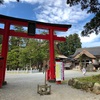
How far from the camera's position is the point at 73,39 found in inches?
2126

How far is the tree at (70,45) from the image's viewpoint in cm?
5238

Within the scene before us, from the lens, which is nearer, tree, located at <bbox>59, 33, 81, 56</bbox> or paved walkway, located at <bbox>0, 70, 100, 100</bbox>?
paved walkway, located at <bbox>0, 70, 100, 100</bbox>

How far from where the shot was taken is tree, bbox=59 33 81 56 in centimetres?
5238

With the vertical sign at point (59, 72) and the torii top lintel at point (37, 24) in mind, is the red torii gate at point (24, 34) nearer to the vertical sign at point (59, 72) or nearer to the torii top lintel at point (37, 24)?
the torii top lintel at point (37, 24)

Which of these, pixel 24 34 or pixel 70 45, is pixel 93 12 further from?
pixel 70 45

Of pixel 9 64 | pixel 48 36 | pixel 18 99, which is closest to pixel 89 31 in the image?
pixel 48 36

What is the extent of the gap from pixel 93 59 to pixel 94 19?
1065 inches

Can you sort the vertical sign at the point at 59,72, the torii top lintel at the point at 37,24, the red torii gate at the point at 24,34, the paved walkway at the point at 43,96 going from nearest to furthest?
the paved walkway at the point at 43,96 < the red torii gate at the point at 24,34 < the torii top lintel at the point at 37,24 < the vertical sign at the point at 59,72

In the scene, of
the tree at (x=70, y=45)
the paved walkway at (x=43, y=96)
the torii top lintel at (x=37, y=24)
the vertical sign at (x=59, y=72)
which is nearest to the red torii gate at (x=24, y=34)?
the torii top lintel at (x=37, y=24)

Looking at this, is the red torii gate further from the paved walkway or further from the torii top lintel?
the paved walkway

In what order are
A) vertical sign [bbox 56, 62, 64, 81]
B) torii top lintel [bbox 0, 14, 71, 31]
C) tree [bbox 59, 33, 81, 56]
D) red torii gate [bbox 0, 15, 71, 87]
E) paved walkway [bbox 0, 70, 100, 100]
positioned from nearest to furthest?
paved walkway [bbox 0, 70, 100, 100] < red torii gate [bbox 0, 15, 71, 87] < torii top lintel [bbox 0, 14, 71, 31] < vertical sign [bbox 56, 62, 64, 81] < tree [bbox 59, 33, 81, 56]

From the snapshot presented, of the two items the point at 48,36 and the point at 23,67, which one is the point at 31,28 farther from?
the point at 23,67

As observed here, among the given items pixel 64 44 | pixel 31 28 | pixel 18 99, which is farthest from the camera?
pixel 64 44

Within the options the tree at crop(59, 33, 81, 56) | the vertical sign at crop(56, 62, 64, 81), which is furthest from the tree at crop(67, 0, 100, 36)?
the tree at crop(59, 33, 81, 56)
